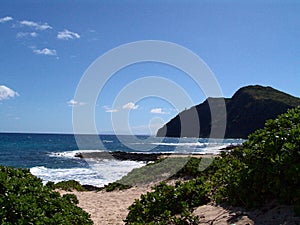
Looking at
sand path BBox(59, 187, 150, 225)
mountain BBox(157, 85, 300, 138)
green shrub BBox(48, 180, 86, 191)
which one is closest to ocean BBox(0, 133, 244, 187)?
green shrub BBox(48, 180, 86, 191)

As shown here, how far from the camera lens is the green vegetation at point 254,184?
14.9 feet

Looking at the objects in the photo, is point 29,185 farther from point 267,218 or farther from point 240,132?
point 240,132

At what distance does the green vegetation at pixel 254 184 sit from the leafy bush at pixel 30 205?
135 centimetres

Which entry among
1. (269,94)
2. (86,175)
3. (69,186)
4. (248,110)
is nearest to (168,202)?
(69,186)

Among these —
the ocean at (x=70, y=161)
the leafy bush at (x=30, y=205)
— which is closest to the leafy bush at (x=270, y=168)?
the leafy bush at (x=30, y=205)

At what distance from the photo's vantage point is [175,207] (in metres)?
6.07

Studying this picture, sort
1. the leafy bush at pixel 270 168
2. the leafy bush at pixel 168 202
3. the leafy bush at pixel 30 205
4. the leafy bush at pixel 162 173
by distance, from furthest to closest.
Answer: the leafy bush at pixel 162 173 → the leafy bush at pixel 168 202 → the leafy bush at pixel 270 168 → the leafy bush at pixel 30 205

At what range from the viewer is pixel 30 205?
4.54m

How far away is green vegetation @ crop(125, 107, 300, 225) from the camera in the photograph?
14.9 feet

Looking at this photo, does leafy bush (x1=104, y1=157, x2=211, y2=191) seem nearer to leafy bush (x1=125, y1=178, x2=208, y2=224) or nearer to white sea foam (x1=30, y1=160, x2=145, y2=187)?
white sea foam (x1=30, y1=160, x2=145, y2=187)

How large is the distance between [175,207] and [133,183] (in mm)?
9411

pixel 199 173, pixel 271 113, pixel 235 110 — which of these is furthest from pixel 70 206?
pixel 235 110

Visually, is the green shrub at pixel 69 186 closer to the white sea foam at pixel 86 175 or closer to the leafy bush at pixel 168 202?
the white sea foam at pixel 86 175

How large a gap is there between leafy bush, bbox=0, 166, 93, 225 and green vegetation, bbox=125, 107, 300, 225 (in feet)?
4.42
